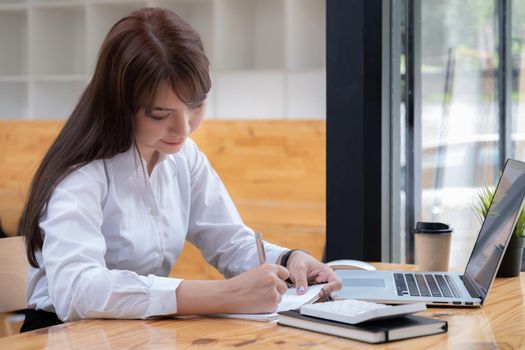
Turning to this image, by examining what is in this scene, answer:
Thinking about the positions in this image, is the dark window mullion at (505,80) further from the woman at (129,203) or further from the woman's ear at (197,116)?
the woman's ear at (197,116)

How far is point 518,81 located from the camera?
2.71 m

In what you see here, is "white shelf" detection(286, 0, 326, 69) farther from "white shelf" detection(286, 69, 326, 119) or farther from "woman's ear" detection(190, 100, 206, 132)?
"woman's ear" detection(190, 100, 206, 132)

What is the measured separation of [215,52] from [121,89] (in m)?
2.99

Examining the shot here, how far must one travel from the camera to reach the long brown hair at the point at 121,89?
1.83m

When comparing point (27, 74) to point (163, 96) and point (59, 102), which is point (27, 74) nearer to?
point (59, 102)

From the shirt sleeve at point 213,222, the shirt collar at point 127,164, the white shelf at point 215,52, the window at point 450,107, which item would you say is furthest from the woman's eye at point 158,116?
the white shelf at point 215,52

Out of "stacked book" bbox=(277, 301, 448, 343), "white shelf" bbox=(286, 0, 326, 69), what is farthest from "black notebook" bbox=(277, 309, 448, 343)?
"white shelf" bbox=(286, 0, 326, 69)

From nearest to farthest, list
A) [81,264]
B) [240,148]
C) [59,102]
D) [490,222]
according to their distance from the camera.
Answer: [81,264] < [490,222] < [240,148] < [59,102]

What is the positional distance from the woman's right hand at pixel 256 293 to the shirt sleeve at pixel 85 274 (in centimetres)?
12

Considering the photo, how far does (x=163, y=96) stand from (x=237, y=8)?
308cm

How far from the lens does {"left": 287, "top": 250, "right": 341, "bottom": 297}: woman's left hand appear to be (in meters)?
1.82

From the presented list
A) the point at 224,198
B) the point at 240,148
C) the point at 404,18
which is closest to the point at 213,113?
the point at 240,148

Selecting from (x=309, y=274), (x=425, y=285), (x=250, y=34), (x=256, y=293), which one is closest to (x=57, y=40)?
(x=250, y=34)

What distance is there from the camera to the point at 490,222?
198cm
